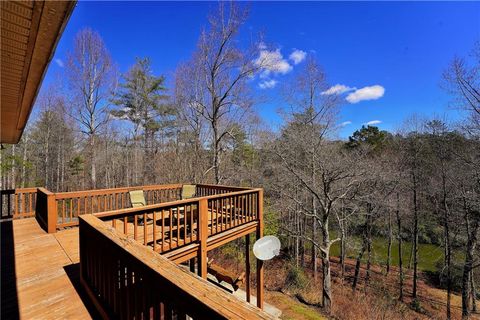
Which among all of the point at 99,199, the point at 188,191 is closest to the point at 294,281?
the point at 188,191

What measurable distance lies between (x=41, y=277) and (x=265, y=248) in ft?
13.8

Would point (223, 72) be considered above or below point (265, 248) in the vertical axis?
above

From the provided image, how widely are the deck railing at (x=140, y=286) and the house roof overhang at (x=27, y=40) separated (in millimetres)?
1772

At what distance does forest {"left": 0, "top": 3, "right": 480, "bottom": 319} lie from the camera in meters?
11.5

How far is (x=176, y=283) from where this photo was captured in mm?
1184

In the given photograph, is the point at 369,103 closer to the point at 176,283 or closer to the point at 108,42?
the point at 108,42

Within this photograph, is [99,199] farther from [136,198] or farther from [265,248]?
[265,248]

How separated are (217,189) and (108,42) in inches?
525

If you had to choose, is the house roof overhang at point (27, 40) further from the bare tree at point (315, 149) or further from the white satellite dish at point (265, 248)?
the bare tree at point (315, 149)

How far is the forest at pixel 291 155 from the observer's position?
1154cm

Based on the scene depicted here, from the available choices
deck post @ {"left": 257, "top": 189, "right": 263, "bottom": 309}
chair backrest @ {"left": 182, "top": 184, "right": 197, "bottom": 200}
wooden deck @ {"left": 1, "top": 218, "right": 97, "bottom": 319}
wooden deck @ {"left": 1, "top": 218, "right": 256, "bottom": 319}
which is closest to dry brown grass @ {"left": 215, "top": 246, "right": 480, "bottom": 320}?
deck post @ {"left": 257, "top": 189, "right": 263, "bottom": 309}

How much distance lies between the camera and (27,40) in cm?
202

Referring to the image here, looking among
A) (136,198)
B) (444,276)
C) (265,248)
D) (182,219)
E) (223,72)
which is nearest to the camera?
(182,219)

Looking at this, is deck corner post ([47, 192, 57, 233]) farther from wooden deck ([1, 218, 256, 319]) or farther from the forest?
the forest
